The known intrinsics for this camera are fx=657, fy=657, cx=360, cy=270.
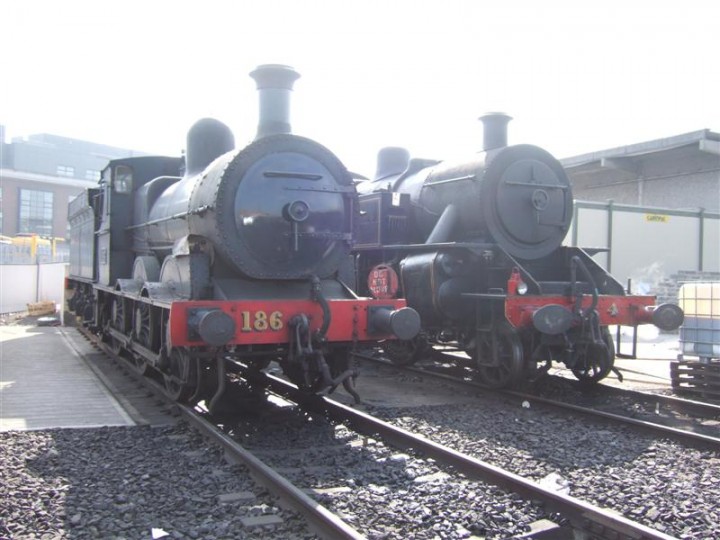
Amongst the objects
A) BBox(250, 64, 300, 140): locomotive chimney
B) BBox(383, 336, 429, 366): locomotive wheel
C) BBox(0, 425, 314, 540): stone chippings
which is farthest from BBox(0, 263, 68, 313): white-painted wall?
BBox(0, 425, 314, 540): stone chippings

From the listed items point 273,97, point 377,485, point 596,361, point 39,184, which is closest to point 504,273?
point 596,361

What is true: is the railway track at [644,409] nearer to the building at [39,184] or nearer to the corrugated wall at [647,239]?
the corrugated wall at [647,239]

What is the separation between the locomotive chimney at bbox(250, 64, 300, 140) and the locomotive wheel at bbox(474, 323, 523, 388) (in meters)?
3.62

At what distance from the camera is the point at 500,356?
811 centimetres

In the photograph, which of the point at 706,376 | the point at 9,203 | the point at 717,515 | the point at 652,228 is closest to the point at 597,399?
the point at 706,376

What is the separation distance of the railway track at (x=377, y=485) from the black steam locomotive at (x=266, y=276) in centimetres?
31

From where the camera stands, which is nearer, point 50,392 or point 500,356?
point 50,392

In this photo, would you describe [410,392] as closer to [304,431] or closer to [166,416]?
[304,431]

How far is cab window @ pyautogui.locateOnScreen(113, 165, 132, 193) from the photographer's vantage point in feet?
30.9

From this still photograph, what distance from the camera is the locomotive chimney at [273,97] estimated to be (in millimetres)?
6570

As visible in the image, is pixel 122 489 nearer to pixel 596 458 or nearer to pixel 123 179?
pixel 596 458

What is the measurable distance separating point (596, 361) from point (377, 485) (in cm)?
480

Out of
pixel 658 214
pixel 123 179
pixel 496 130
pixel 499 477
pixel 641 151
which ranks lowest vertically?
pixel 499 477

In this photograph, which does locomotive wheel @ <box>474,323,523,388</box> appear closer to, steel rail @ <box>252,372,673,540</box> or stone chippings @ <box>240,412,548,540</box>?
steel rail @ <box>252,372,673,540</box>
